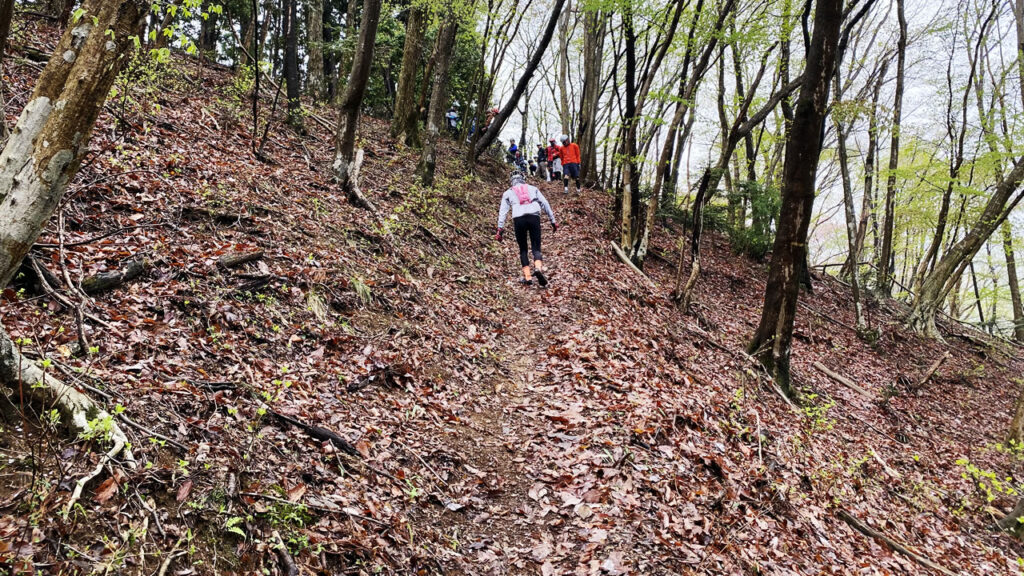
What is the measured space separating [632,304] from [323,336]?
21.9 feet

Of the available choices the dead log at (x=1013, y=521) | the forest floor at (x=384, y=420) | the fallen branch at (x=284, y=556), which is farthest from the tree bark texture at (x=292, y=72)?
the dead log at (x=1013, y=521)

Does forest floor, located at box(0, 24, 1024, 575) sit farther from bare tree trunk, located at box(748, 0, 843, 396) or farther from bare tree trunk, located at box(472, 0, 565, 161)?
bare tree trunk, located at box(472, 0, 565, 161)

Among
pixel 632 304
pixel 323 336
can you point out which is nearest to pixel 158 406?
pixel 323 336

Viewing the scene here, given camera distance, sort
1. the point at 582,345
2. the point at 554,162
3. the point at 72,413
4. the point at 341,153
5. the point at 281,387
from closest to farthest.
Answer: the point at 72,413, the point at 281,387, the point at 582,345, the point at 341,153, the point at 554,162

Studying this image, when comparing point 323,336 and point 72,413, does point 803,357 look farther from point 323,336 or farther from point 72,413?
point 72,413

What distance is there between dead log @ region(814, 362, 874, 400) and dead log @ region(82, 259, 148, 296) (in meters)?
12.8

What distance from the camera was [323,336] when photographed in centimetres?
536

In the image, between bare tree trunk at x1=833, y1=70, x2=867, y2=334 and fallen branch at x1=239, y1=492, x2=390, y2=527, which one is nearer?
fallen branch at x1=239, y1=492, x2=390, y2=527

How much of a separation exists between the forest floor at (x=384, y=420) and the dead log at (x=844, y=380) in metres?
0.11

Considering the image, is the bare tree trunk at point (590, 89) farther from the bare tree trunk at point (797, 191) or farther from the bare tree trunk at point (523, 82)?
the bare tree trunk at point (797, 191)

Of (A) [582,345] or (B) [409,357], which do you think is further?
(A) [582,345]

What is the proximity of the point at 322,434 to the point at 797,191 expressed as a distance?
24.9 ft

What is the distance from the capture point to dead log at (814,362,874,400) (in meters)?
10.5

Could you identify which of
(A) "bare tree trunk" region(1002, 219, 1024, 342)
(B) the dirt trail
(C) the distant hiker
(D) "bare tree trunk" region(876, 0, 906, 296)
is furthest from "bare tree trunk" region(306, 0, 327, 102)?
(A) "bare tree trunk" region(1002, 219, 1024, 342)
